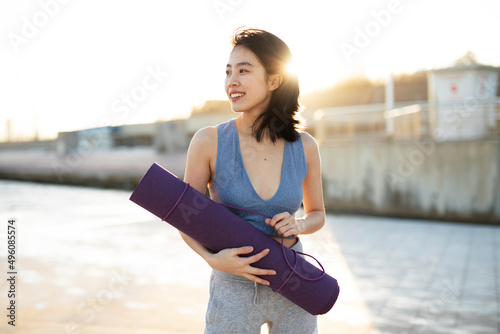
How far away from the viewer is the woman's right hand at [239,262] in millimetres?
1777

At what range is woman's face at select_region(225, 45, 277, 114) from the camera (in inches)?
76.5

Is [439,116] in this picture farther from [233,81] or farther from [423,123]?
[233,81]

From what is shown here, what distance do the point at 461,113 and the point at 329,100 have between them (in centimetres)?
2348

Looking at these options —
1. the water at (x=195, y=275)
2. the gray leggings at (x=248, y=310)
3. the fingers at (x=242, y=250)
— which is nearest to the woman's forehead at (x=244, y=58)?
the fingers at (x=242, y=250)

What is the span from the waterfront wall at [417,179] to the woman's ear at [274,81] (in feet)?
32.9

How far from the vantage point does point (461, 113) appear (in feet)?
38.4

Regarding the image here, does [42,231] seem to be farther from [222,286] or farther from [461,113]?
[461,113]

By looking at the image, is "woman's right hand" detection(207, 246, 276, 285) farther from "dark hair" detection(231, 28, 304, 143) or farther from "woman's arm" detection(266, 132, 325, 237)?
"dark hair" detection(231, 28, 304, 143)

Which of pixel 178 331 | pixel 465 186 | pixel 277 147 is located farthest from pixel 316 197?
pixel 465 186

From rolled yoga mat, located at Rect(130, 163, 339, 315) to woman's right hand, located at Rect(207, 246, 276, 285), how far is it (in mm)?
24

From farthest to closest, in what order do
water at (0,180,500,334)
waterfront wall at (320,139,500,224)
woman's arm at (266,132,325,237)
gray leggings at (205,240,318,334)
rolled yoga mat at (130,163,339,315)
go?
waterfront wall at (320,139,500,224) → water at (0,180,500,334) → woman's arm at (266,132,325,237) → gray leggings at (205,240,318,334) → rolled yoga mat at (130,163,339,315)

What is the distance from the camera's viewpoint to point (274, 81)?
6.67 feet

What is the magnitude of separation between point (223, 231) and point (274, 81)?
64 cm

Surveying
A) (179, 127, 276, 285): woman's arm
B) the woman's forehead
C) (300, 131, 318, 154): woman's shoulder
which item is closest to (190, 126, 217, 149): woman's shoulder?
(179, 127, 276, 285): woman's arm
